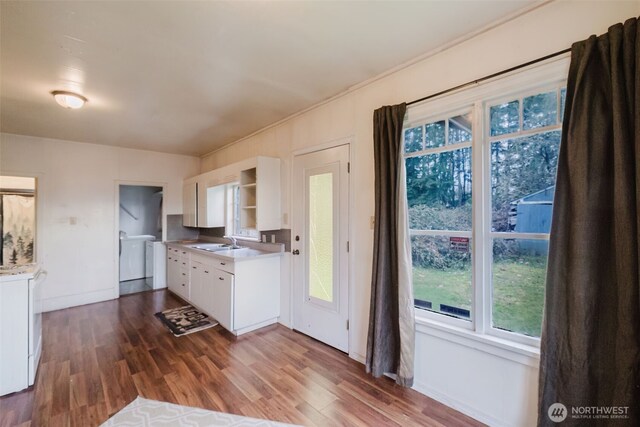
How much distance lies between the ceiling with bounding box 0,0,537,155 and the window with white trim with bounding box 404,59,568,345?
20.5 inches

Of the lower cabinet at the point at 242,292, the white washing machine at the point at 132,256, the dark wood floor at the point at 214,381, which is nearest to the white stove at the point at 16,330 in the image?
the dark wood floor at the point at 214,381

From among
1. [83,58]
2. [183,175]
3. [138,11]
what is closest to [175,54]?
[138,11]

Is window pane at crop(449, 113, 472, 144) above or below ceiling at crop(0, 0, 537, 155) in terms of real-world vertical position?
below

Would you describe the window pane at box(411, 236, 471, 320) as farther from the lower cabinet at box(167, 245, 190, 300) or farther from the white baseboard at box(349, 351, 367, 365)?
the lower cabinet at box(167, 245, 190, 300)

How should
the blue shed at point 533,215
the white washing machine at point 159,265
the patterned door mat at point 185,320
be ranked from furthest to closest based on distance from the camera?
the white washing machine at point 159,265 → the patterned door mat at point 185,320 → the blue shed at point 533,215

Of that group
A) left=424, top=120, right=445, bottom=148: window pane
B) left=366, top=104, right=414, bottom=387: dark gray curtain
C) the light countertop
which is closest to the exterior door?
the light countertop

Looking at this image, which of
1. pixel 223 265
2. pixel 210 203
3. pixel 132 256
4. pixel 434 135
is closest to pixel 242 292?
pixel 223 265

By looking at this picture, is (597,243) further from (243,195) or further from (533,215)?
(243,195)

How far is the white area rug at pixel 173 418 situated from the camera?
182 centimetres

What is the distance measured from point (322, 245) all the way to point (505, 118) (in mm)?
1965

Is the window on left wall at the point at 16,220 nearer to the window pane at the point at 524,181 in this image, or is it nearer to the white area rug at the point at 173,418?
the white area rug at the point at 173,418

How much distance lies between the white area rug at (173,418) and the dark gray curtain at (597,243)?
174 centimetres

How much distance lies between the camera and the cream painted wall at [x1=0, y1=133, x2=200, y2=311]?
4047mm

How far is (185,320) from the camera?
11.9 feet
